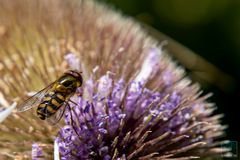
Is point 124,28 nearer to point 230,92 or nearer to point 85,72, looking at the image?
point 85,72

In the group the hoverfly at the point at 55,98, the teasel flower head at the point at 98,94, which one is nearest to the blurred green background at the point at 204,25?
the teasel flower head at the point at 98,94

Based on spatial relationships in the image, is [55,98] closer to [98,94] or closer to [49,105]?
[49,105]

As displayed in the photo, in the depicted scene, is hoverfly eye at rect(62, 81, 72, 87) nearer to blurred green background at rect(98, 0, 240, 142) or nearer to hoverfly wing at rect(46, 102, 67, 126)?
hoverfly wing at rect(46, 102, 67, 126)

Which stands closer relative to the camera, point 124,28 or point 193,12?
point 124,28

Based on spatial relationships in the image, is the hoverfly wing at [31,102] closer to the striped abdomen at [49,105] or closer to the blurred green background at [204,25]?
the striped abdomen at [49,105]

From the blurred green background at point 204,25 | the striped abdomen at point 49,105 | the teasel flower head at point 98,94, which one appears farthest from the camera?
the blurred green background at point 204,25

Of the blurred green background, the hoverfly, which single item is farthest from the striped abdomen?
the blurred green background

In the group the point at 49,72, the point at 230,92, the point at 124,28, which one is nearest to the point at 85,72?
the point at 49,72
